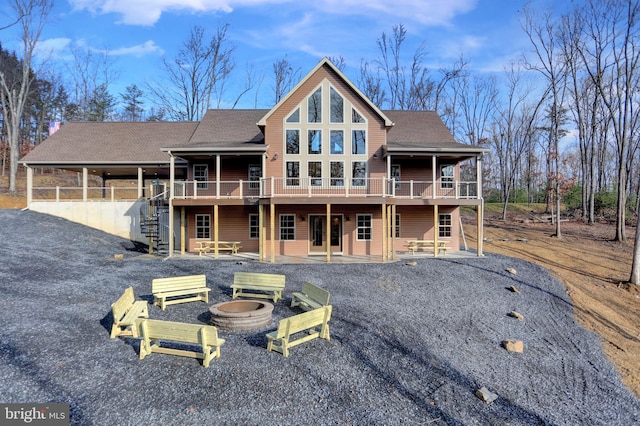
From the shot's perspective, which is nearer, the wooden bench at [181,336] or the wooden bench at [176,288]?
the wooden bench at [181,336]

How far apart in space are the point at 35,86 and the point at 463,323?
52.7 metres

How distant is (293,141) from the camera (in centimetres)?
1733

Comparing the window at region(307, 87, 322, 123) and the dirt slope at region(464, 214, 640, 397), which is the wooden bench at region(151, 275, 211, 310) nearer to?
the window at region(307, 87, 322, 123)

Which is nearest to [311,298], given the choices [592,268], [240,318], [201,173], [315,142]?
[240,318]

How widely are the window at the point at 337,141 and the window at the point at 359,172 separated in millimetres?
1011

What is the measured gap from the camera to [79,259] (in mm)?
14664

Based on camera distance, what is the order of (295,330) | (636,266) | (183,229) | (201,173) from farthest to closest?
(201,173) < (183,229) < (636,266) < (295,330)

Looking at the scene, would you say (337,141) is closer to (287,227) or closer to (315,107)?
(315,107)

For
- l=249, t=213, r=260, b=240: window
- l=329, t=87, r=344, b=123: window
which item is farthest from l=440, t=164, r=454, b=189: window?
l=249, t=213, r=260, b=240: window

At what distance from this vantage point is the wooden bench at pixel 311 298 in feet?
28.9

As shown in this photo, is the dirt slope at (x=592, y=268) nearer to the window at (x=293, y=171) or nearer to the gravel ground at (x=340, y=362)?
the gravel ground at (x=340, y=362)

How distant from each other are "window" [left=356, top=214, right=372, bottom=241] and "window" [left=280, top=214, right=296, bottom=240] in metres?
3.36

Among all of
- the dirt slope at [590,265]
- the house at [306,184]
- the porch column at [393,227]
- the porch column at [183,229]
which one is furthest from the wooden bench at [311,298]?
the porch column at [183,229]

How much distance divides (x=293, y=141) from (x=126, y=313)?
1136 cm
